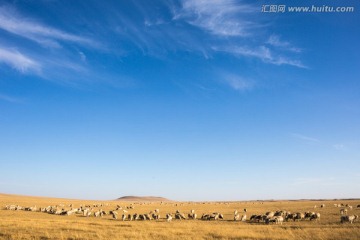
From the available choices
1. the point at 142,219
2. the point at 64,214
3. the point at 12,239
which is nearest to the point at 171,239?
the point at 12,239

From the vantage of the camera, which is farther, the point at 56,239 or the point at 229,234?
the point at 229,234

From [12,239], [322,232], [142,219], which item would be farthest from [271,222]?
[12,239]

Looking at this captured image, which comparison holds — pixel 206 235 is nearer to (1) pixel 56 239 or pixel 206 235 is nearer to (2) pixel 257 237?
(2) pixel 257 237

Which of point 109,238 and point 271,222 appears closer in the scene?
point 109,238

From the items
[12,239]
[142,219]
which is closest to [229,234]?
[12,239]

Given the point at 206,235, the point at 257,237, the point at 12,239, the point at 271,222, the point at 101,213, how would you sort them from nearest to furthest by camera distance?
the point at 12,239 < the point at 257,237 < the point at 206,235 < the point at 271,222 < the point at 101,213

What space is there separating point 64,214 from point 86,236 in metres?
25.9

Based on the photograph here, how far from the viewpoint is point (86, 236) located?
20.3 m

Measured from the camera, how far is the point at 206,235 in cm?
2147

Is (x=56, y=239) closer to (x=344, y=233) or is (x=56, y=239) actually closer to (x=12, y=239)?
(x=12, y=239)

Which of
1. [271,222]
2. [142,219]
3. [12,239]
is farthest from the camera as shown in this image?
[142,219]

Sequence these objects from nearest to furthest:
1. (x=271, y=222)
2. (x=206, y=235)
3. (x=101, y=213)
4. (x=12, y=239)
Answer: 1. (x=12, y=239)
2. (x=206, y=235)
3. (x=271, y=222)
4. (x=101, y=213)

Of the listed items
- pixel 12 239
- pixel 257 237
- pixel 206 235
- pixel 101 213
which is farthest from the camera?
pixel 101 213

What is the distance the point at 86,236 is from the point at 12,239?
3.96m
